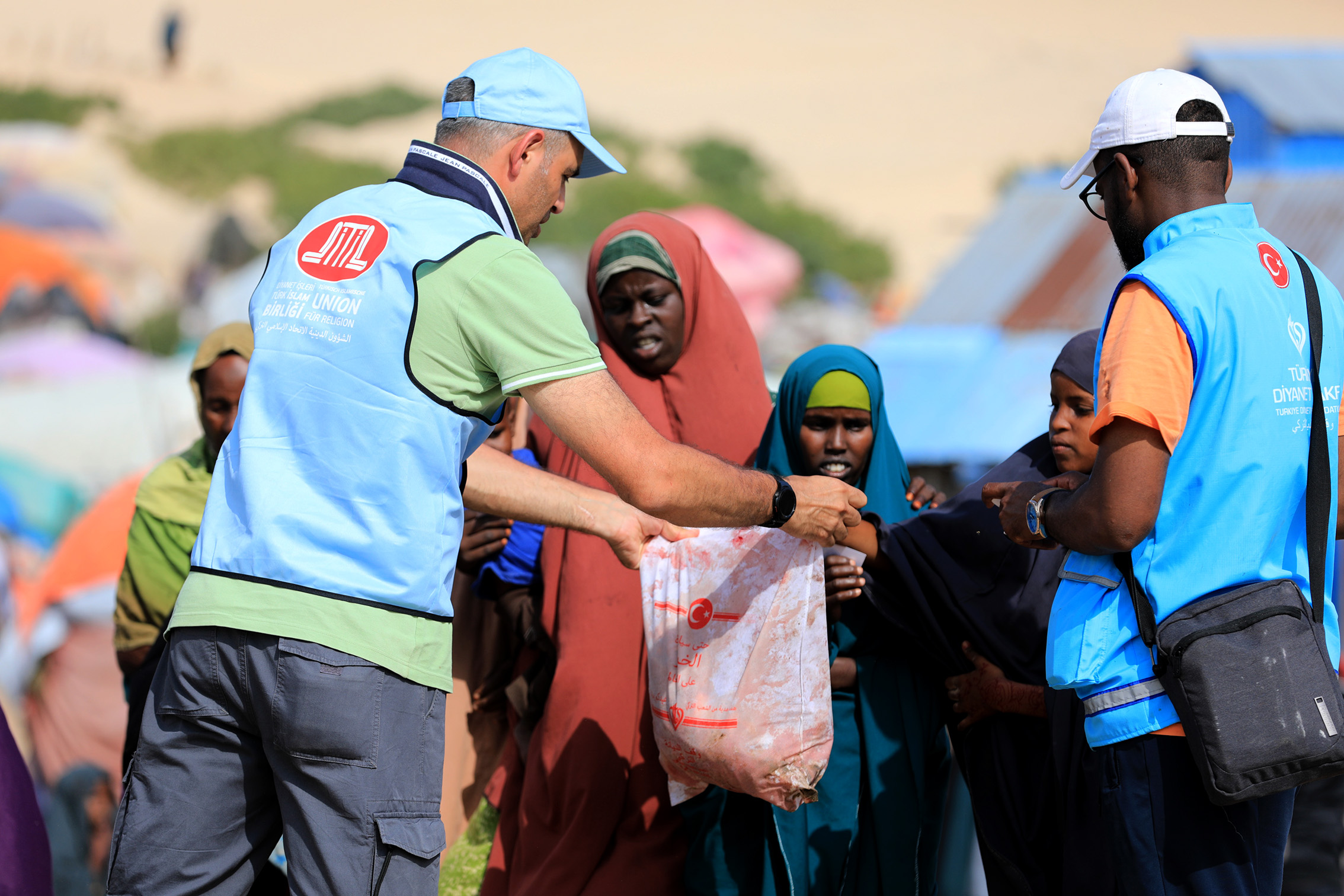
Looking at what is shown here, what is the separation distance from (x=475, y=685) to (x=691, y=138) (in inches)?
1541

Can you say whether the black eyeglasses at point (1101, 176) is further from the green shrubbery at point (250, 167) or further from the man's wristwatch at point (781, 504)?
the green shrubbery at point (250, 167)

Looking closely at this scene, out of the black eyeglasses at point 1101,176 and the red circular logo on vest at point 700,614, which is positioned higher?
the black eyeglasses at point 1101,176

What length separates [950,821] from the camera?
4359 millimetres

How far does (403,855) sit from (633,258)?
86.7 inches

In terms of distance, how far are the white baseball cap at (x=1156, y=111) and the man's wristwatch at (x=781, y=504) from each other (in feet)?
2.99

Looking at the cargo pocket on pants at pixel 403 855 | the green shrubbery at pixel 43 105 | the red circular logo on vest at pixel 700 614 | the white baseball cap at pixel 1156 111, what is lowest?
the cargo pocket on pants at pixel 403 855

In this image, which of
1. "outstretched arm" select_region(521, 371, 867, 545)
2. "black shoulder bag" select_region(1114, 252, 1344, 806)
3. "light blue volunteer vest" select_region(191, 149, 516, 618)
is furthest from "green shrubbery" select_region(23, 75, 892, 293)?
"black shoulder bag" select_region(1114, 252, 1344, 806)

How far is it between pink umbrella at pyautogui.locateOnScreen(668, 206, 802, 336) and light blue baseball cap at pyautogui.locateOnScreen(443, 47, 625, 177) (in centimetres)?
1819

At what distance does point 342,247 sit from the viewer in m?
2.32

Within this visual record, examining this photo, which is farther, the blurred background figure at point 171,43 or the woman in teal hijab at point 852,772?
the blurred background figure at point 171,43

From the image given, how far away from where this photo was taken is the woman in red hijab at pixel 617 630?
3535 mm

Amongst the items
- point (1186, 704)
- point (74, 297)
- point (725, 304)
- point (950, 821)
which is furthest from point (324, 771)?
point (74, 297)

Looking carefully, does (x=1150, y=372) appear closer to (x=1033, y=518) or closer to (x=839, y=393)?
(x=1033, y=518)

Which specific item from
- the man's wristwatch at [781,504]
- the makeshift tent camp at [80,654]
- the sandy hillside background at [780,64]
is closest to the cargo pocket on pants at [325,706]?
the man's wristwatch at [781,504]
